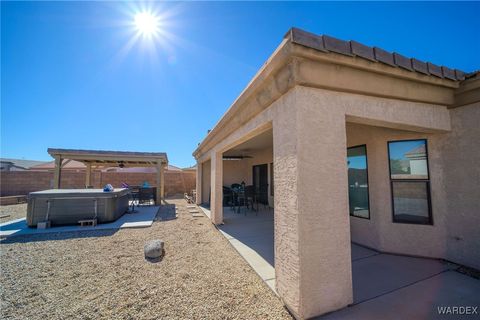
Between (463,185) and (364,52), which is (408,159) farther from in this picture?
(364,52)

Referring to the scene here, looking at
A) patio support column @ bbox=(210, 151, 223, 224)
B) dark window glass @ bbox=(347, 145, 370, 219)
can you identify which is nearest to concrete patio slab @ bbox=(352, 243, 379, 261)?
dark window glass @ bbox=(347, 145, 370, 219)

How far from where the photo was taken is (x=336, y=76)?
248cm

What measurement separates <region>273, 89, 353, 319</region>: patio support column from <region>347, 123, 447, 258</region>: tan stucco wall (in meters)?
2.54

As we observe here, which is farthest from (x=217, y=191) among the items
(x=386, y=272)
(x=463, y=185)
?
(x=463, y=185)

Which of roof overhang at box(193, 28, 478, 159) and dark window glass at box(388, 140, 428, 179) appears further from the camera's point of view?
dark window glass at box(388, 140, 428, 179)

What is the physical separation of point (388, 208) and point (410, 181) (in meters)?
0.72

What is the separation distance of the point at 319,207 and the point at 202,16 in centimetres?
622

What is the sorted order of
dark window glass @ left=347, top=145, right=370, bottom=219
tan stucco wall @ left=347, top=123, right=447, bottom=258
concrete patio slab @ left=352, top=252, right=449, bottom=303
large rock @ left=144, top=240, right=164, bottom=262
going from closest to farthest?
concrete patio slab @ left=352, top=252, right=449, bottom=303 < tan stucco wall @ left=347, top=123, right=447, bottom=258 < large rock @ left=144, top=240, right=164, bottom=262 < dark window glass @ left=347, top=145, right=370, bottom=219

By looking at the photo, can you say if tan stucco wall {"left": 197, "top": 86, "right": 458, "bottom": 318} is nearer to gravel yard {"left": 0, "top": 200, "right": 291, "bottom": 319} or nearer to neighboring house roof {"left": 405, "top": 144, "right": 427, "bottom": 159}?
gravel yard {"left": 0, "top": 200, "right": 291, "bottom": 319}

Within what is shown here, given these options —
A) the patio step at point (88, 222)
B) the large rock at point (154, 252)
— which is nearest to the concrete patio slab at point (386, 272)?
the large rock at point (154, 252)

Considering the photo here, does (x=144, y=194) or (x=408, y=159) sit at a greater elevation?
(x=408, y=159)

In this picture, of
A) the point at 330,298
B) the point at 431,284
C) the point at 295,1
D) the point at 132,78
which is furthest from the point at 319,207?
the point at 132,78

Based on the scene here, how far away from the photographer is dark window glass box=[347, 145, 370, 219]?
183 inches

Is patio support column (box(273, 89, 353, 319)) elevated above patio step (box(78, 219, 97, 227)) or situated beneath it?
elevated above
